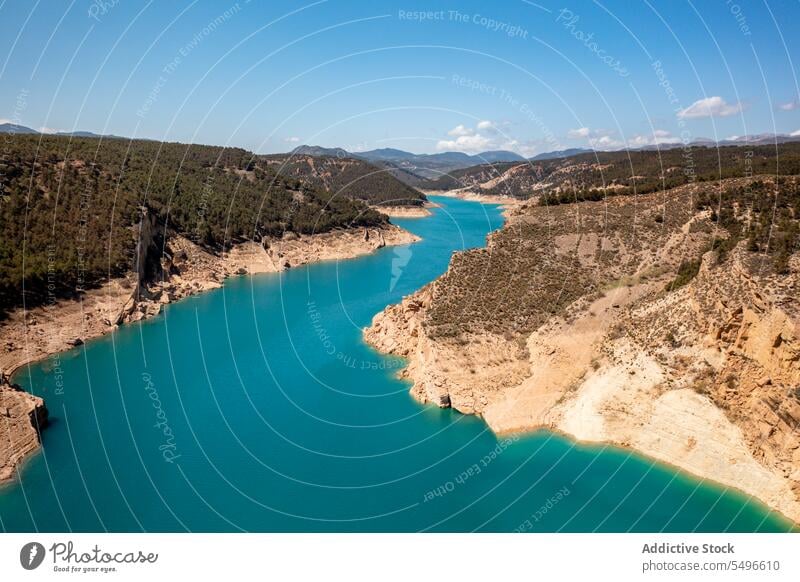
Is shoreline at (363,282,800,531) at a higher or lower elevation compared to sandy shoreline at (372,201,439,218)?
lower

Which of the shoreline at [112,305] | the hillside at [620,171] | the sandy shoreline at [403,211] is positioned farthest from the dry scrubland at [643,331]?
the sandy shoreline at [403,211]

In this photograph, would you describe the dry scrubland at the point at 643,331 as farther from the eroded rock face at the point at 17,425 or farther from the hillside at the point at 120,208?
the hillside at the point at 120,208

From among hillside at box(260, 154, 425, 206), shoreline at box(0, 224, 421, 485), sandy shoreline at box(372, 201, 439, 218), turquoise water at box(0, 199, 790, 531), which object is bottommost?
turquoise water at box(0, 199, 790, 531)

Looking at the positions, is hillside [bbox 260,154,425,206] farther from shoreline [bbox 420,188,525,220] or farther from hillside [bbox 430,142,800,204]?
hillside [bbox 430,142,800,204]

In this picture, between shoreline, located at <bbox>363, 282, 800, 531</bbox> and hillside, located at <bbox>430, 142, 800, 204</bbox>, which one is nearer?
shoreline, located at <bbox>363, 282, 800, 531</bbox>

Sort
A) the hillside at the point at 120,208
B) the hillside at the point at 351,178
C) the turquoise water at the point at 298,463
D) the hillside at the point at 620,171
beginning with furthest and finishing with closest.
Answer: the hillside at the point at 351,178, the hillside at the point at 620,171, the hillside at the point at 120,208, the turquoise water at the point at 298,463

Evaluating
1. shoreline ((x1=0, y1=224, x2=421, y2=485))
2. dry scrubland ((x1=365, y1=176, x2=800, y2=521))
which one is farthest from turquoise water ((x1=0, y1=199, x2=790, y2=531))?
dry scrubland ((x1=365, y1=176, x2=800, y2=521))

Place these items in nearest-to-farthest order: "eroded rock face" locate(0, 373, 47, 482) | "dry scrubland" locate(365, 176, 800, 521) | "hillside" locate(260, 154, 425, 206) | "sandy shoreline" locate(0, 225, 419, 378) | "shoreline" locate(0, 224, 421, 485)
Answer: "dry scrubland" locate(365, 176, 800, 521) < "eroded rock face" locate(0, 373, 47, 482) < "shoreline" locate(0, 224, 421, 485) < "sandy shoreline" locate(0, 225, 419, 378) < "hillside" locate(260, 154, 425, 206)
